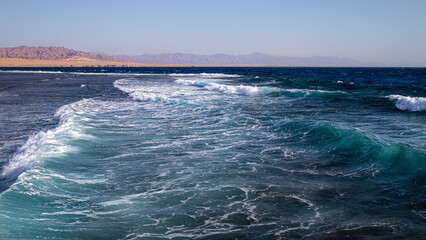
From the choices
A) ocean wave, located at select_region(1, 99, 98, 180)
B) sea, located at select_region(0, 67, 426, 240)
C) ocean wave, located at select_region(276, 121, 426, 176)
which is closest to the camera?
sea, located at select_region(0, 67, 426, 240)

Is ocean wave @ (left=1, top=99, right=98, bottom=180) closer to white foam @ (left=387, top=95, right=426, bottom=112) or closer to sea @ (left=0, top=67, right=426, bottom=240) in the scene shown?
sea @ (left=0, top=67, right=426, bottom=240)

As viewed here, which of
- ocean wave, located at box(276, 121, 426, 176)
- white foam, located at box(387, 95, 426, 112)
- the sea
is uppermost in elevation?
white foam, located at box(387, 95, 426, 112)

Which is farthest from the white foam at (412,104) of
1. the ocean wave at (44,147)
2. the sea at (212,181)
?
the ocean wave at (44,147)

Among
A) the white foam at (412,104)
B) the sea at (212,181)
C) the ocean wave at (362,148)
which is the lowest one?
the sea at (212,181)

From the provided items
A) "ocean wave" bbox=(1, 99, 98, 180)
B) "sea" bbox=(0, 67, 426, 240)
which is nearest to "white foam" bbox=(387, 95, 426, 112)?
"sea" bbox=(0, 67, 426, 240)

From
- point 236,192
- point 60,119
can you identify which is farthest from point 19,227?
point 60,119

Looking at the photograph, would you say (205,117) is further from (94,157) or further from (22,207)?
(22,207)

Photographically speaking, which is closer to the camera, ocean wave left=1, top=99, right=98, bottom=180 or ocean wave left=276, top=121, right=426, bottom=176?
ocean wave left=1, top=99, right=98, bottom=180

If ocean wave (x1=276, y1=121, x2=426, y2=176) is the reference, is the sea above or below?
below

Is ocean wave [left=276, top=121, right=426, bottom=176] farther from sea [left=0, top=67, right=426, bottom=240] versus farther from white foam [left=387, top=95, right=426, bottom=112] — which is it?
white foam [left=387, top=95, right=426, bottom=112]

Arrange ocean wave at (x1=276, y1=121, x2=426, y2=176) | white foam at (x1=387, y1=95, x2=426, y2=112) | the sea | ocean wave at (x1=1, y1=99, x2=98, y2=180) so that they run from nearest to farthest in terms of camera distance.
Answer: the sea
ocean wave at (x1=1, y1=99, x2=98, y2=180)
ocean wave at (x1=276, y1=121, x2=426, y2=176)
white foam at (x1=387, y1=95, x2=426, y2=112)

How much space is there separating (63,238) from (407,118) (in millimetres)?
15369

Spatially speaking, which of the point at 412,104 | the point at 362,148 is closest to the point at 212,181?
the point at 362,148

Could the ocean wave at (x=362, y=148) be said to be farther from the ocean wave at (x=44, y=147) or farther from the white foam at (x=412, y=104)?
the white foam at (x=412, y=104)
